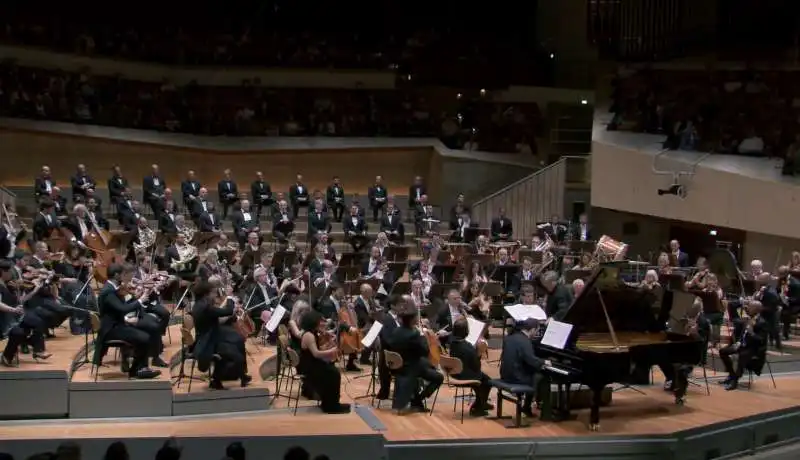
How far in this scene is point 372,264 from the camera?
571 inches

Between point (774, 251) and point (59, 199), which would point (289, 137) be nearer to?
point (59, 199)

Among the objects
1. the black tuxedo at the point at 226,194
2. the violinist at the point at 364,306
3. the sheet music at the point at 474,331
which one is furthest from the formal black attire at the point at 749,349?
the black tuxedo at the point at 226,194

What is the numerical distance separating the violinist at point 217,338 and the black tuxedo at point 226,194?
28.5 ft

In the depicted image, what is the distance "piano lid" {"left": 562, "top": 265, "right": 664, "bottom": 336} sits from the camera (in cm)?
1016

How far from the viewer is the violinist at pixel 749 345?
11344 millimetres

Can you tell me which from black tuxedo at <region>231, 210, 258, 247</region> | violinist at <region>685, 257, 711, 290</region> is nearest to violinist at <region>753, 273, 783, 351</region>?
violinist at <region>685, 257, 711, 290</region>

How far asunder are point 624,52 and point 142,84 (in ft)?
36.1

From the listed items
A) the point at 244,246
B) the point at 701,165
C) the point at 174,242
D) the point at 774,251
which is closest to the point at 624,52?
the point at 701,165

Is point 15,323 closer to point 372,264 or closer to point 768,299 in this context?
point 372,264

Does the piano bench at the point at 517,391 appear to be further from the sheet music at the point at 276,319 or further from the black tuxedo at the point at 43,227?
the black tuxedo at the point at 43,227

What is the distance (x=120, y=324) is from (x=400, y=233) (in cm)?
859

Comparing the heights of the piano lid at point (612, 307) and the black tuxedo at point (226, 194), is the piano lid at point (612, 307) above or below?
below

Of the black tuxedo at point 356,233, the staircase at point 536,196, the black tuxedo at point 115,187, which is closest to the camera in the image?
the black tuxedo at point 356,233

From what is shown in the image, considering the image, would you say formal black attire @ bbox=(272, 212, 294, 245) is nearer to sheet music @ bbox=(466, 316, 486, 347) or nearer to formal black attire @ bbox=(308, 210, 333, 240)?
formal black attire @ bbox=(308, 210, 333, 240)
